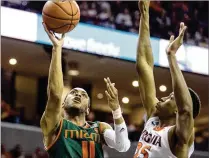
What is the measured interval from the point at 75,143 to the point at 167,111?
960 millimetres

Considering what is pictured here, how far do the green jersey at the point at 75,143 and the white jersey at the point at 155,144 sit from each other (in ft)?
1.53

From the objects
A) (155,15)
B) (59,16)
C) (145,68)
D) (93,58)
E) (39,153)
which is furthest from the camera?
(155,15)

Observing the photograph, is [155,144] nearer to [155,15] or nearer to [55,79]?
[55,79]

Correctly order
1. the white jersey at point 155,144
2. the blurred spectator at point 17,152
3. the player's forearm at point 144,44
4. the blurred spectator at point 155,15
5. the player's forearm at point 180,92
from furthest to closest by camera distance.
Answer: the blurred spectator at point 155,15, the blurred spectator at point 17,152, the player's forearm at point 144,44, the white jersey at point 155,144, the player's forearm at point 180,92

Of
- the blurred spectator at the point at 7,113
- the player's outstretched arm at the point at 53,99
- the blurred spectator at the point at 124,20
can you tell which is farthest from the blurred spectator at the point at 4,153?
the player's outstretched arm at the point at 53,99

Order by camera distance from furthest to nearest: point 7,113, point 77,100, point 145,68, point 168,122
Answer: point 7,113
point 145,68
point 77,100
point 168,122

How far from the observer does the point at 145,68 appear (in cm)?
662

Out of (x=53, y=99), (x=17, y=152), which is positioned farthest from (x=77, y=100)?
(x=17, y=152)

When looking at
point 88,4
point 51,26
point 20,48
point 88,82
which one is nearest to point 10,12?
point 20,48

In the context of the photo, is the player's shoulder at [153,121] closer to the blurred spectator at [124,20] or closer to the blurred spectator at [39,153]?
the blurred spectator at [39,153]

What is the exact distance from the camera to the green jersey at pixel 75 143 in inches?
239

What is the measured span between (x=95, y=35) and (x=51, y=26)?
38.8ft

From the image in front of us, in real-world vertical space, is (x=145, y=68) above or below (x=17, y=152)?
above

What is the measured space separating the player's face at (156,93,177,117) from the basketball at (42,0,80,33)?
1277mm
